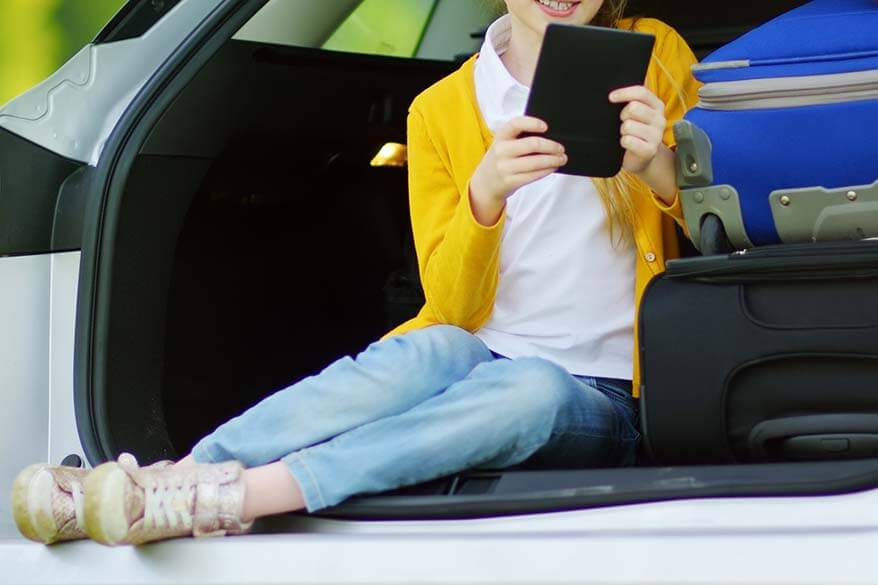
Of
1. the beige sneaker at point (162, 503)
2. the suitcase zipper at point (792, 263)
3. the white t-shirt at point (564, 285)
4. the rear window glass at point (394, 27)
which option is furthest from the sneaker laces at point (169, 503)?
the rear window glass at point (394, 27)

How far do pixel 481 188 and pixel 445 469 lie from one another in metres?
0.33

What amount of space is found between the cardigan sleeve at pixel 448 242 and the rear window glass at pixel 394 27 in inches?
13.8

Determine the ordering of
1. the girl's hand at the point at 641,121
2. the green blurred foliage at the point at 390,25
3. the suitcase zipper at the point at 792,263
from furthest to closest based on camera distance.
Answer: the green blurred foliage at the point at 390,25 → the girl's hand at the point at 641,121 → the suitcase zipper at the point at 792,263

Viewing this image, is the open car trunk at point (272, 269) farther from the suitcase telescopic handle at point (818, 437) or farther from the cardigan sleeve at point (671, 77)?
the cardigan sleeve at point (671, 77)

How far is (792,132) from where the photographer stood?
1.52 meters

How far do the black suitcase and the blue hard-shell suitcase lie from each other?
0.07 metres

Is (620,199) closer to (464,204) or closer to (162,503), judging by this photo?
(464,204)

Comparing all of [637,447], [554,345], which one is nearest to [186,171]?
[554,345]

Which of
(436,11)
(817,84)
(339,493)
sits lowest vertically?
(339,493)

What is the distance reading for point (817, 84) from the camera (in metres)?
1.49

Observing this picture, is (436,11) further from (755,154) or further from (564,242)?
(755,154)

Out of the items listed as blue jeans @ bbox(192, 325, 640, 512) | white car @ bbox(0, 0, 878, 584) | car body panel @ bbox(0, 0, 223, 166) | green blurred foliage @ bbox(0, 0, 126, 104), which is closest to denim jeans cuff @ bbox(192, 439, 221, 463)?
blue jeans @ bbox(192, 325, 640, 512)

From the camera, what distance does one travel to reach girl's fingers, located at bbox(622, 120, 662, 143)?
1574 mm

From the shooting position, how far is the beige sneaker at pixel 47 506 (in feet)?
5.20
